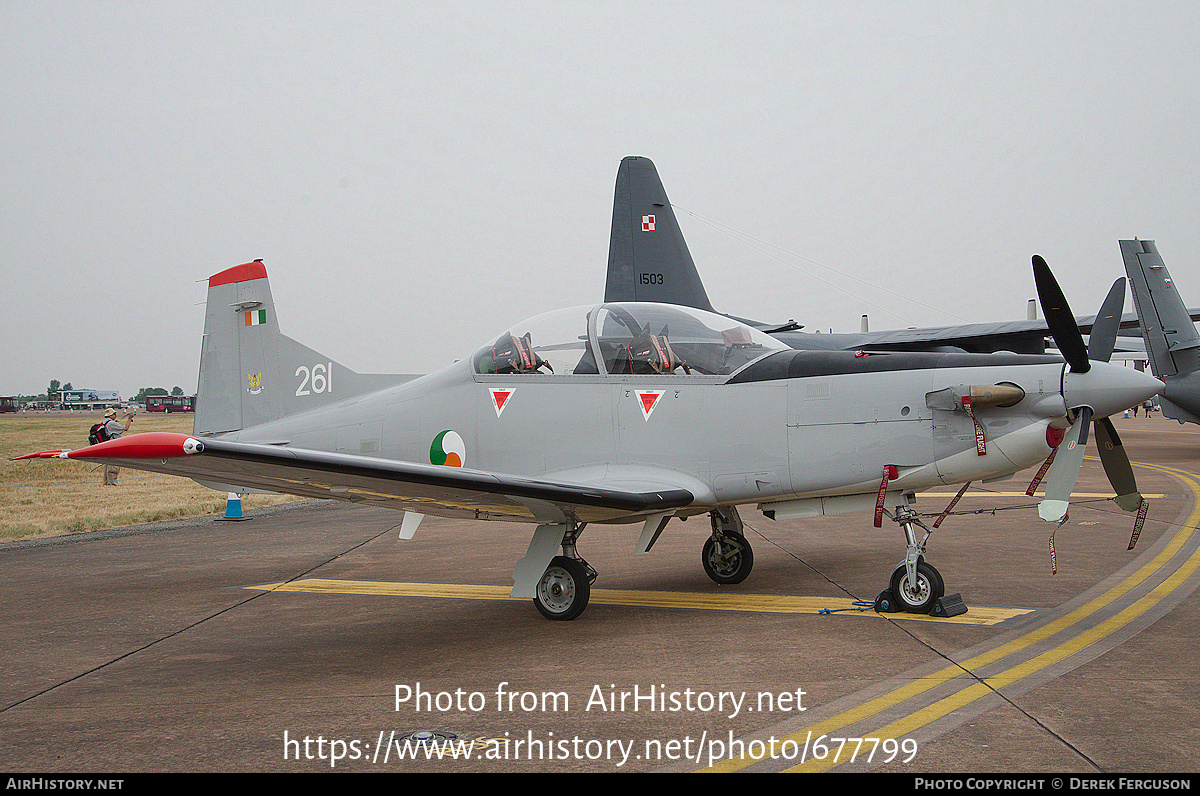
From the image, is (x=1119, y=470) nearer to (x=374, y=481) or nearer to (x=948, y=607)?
(x=948, y=607)

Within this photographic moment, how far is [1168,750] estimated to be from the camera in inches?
134

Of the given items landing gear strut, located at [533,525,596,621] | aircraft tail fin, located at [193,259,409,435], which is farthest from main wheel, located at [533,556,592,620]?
aircraft tail fin, located at [193,259,409,435]

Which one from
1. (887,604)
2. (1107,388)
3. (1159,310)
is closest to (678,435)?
(887,604)

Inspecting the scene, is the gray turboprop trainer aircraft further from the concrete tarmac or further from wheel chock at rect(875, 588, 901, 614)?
the concrete tarmac

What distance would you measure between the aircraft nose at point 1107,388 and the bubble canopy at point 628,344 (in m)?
2.09

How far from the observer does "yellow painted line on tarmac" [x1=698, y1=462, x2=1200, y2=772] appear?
12.0 ft

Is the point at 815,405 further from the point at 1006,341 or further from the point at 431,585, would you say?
the point at 1006,341

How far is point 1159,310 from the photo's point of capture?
1888 cm

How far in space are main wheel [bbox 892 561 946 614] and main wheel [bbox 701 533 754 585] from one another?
1.74 meters

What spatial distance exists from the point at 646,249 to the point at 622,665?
44.7ft

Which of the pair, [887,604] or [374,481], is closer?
[374,481]

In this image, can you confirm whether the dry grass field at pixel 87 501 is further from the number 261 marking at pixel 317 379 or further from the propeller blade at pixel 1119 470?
the propeller blade at pixel 1119 470

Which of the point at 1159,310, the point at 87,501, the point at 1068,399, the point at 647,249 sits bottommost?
the point at 87,501

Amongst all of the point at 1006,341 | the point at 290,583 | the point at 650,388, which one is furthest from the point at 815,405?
the point at 1006,341
